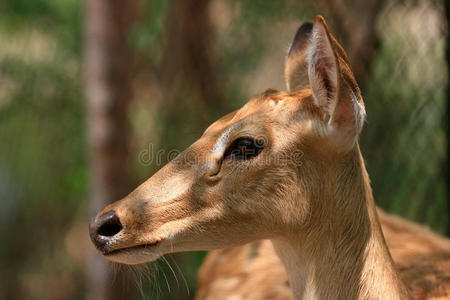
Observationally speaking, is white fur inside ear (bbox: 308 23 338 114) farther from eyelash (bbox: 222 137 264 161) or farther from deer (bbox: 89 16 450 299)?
eyelash (bbox: 222 137 264 161)

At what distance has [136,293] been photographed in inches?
234

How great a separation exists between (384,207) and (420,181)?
323 mm

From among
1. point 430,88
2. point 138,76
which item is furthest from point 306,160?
point 138,76

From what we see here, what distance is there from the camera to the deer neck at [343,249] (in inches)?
86.3

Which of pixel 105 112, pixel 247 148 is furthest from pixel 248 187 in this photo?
pixel 105 112

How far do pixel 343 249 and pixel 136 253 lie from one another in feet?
2.43

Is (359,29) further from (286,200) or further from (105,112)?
(286,200)

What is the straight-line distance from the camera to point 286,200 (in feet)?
7.13

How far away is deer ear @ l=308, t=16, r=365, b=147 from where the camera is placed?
204 centimetres

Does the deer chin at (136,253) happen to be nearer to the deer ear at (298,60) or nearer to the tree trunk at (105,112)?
the deer ear at (298,60)

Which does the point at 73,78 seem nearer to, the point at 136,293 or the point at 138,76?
the point at 138,76

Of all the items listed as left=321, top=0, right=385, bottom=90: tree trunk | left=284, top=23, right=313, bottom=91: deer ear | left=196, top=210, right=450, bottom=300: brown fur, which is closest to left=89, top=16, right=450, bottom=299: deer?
left=284, top=23, right=313, bottom=91: deer ear

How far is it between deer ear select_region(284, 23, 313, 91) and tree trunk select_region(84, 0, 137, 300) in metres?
2.75

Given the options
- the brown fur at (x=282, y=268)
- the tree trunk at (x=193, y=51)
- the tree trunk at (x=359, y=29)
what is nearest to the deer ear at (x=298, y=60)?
the brown fur at (x=282, y=268)
